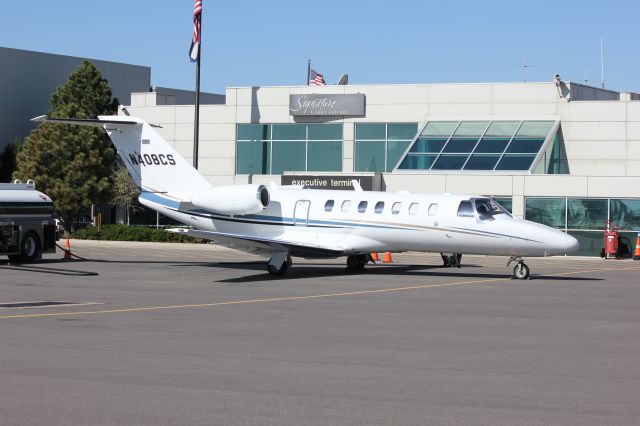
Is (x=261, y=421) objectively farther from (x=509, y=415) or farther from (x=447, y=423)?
(x=509, y=415)

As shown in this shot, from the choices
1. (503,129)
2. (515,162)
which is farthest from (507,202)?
(503,129)

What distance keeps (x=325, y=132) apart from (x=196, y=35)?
839 cm

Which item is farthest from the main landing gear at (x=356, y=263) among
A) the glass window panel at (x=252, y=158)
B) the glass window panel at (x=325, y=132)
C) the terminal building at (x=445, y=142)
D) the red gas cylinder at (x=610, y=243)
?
the glass window panel at (x=252, y=158)

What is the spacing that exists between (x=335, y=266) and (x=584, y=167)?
1921 centimetres

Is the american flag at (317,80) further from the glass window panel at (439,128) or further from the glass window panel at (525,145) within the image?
the glass window panel at (525,145)

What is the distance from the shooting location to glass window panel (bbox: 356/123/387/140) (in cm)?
5350

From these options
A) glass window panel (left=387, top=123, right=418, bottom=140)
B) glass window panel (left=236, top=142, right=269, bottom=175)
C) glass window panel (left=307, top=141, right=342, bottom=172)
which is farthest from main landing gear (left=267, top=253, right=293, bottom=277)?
glass window panel (left=236, top=142, right=269, bottom=175)

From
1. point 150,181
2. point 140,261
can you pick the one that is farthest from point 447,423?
point 140,261

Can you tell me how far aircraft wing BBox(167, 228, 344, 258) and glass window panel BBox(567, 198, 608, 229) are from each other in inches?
753

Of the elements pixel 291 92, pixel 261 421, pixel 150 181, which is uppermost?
pixel 291 92

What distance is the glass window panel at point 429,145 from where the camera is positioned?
50375 millimetres

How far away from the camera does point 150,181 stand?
110 feet

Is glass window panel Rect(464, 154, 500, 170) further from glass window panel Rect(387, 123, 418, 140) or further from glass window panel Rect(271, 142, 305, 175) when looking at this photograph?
glass window panel Rect(271, 142, 305, 175)

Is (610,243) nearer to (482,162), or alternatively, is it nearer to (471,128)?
(482,162)
